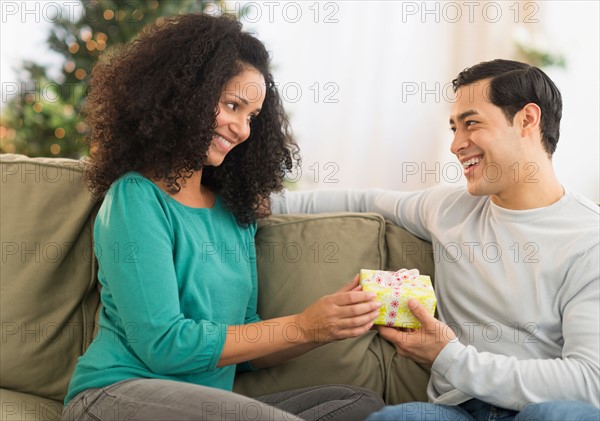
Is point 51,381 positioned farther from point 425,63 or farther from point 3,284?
point 425,63

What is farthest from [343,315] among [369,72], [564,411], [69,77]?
[369,72]

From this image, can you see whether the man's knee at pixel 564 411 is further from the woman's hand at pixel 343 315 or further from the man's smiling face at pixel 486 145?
the man's smiling face at pixel 486 145

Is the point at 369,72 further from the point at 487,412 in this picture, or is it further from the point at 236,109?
the point at 487,412

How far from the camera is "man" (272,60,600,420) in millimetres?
1385

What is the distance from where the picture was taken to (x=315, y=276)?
5.71 feet

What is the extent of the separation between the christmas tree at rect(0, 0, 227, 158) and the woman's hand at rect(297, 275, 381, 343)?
5.86 feet

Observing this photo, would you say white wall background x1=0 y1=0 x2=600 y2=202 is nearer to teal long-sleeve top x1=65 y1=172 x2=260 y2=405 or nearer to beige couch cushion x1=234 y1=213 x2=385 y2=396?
beige couch cushion x1=234 y1=213 x2=385 y2=396

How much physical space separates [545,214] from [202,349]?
0.80 metres

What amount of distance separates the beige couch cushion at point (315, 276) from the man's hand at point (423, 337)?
0.77 feet

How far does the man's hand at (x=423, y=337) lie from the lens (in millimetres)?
1426

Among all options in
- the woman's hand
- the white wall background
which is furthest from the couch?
the white wall background

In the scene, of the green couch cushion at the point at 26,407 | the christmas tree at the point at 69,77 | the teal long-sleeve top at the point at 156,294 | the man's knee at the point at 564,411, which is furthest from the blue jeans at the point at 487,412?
the christmas tree at the point at 69,77

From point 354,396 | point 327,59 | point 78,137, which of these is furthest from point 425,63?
point 354,396

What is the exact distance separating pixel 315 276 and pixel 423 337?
374 mm
